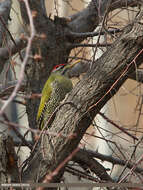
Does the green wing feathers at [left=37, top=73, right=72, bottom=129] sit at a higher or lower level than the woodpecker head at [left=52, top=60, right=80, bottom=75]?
lower

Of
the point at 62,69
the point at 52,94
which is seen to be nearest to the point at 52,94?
the point at 52,94

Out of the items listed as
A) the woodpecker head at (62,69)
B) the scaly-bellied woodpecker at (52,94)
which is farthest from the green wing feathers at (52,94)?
the woodpecker head at (62,69)

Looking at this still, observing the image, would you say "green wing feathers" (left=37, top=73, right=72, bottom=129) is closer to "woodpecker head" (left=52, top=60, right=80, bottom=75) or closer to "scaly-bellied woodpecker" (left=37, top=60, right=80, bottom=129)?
"scaly-bellied woodpecker" (left=37, top=60, right=80, bottom=129)

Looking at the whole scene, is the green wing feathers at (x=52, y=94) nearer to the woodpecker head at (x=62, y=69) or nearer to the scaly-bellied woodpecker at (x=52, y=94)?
the scaly-bellied woodpecker at (x=52, y=94)

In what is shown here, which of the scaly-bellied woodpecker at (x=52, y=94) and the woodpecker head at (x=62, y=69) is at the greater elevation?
the woodpecker head at (x=62, y=69)

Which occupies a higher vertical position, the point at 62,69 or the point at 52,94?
the point at 62,69

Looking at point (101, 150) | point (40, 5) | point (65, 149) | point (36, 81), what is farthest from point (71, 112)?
point (101, 150)

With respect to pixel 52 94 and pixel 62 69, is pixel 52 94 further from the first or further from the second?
pixel 62 69

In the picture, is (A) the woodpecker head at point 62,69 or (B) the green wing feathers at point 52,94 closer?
(B) the green wing feathers at point 52,94

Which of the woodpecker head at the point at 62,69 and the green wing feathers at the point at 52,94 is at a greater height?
the woodpecker head at the point at 62,69

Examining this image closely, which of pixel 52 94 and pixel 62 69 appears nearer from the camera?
pixel 52 94

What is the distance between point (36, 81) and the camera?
14.5 feet

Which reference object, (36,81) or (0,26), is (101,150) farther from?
(0,26)

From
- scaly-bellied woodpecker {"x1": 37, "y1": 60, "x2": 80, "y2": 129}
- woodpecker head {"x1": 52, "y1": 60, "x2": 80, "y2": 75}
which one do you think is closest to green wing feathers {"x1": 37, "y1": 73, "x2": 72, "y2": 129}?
scaly-bellied woodpecker {"x1": 37, "y1": 60, "x2": 80, "y2": 129}
